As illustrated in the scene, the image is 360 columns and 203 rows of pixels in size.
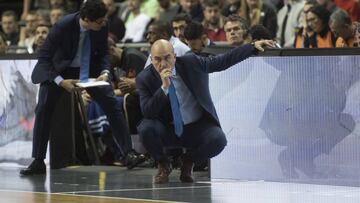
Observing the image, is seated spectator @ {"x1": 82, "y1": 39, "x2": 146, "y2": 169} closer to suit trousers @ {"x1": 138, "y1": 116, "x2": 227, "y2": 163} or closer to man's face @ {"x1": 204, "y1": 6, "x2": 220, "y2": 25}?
man's face @ {"x1": 204, "y1": 6, "x2": 220, "y2": 25}

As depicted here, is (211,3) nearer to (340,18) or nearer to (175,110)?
(340,18)

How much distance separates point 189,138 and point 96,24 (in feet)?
6.26

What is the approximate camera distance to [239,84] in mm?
10438

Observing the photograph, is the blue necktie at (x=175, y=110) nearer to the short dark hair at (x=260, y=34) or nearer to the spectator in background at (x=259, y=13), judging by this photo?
the short dark hair at (x=260, y=34)

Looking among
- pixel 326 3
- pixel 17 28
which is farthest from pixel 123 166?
pixel 17 28

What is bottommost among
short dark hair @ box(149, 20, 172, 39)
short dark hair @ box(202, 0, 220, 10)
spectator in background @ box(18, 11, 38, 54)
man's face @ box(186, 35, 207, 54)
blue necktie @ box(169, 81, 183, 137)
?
blue necktie @ box(169, 81, 183, 137)

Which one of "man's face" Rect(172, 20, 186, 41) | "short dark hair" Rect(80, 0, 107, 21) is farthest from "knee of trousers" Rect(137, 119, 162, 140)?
"man's face" Rect(172, 20, 186, 41)

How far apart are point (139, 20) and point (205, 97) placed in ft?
22.5

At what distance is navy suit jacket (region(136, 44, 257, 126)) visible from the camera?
976 cm

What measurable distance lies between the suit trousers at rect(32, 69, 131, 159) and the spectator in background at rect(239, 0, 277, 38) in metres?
3.61

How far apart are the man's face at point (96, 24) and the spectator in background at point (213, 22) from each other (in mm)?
3675

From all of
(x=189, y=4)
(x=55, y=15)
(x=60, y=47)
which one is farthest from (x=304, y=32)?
(x=55, y=15)

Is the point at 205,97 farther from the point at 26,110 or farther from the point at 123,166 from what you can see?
the point at 26,110

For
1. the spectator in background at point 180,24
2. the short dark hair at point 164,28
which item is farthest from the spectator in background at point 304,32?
the short dark hair at point 164,28
